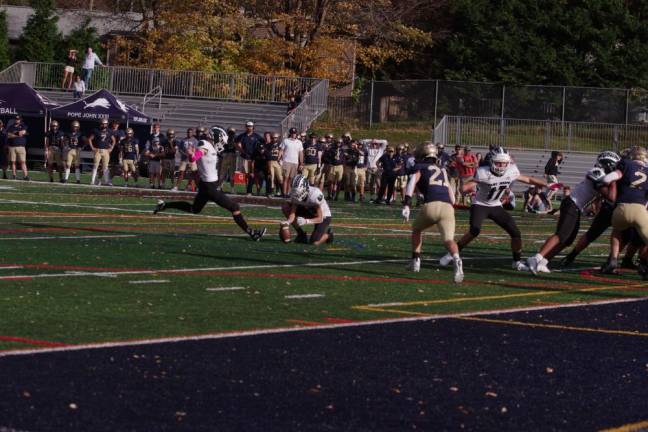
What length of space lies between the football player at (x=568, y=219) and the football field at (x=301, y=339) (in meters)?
0.23

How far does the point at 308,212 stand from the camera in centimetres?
1936

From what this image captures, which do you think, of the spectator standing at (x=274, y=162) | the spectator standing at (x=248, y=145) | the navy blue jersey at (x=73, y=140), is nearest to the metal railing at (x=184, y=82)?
the navy blue jersey at (x=73, y=140)

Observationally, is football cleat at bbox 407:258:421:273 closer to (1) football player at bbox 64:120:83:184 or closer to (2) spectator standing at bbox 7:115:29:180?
(1) football player at bbox 64:120:83:184

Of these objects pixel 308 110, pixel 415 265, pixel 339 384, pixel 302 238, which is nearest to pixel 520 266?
pixel 415 265

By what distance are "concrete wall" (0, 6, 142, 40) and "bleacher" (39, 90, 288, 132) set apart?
11.1 m

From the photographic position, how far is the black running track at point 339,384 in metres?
7.25

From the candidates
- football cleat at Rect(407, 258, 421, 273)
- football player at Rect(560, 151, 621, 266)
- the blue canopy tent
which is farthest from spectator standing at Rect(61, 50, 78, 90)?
football cleat at Rect(407, 258, 421, 273)

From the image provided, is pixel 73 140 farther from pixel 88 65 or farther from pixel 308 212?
pixel 308 212

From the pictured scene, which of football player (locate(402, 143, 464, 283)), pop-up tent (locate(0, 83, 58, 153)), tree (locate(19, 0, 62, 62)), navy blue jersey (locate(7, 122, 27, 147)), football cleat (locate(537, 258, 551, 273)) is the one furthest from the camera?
tree (locate(19, 0, 62, 62))

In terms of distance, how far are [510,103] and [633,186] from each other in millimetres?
30164

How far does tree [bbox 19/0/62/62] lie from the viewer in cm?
5716

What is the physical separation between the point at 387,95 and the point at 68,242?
A: 3061 centimetres

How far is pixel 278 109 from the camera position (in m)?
47.2

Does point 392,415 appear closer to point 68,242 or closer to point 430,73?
point 68,242
